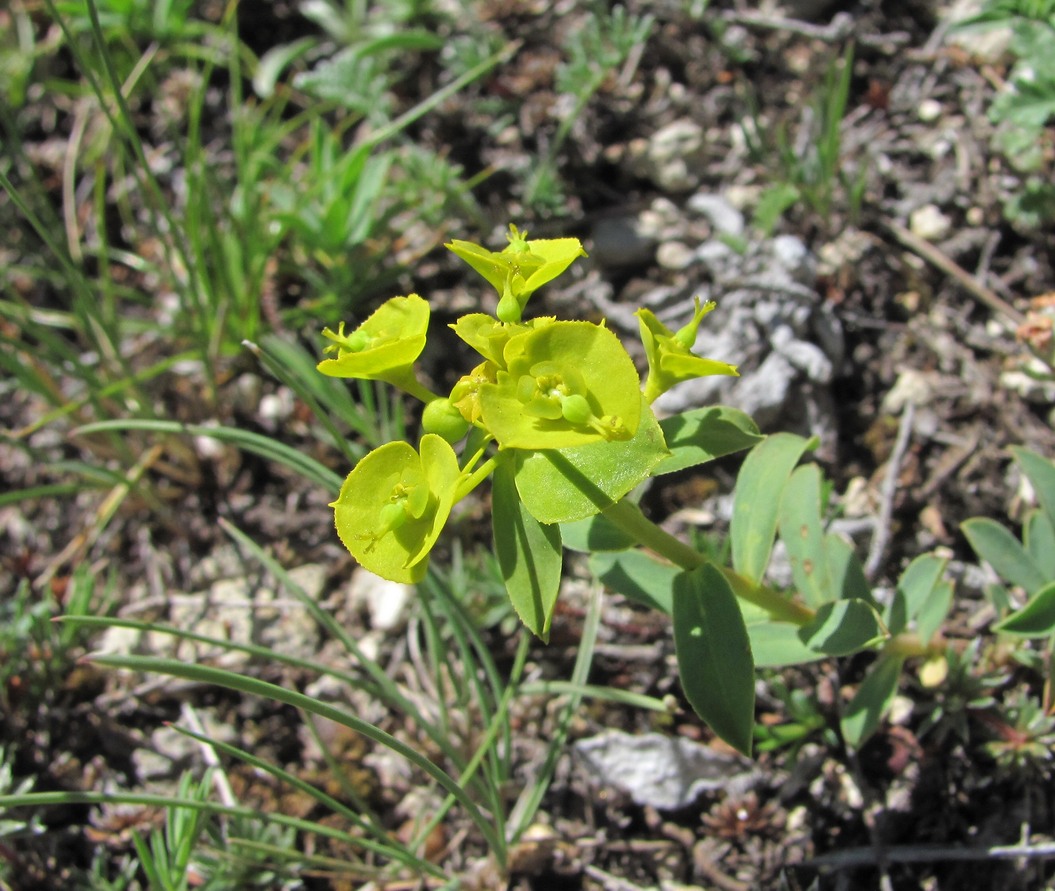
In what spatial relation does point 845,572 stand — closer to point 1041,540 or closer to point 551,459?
point 1041,540

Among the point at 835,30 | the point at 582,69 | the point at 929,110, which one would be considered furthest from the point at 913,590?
the point at 835,30

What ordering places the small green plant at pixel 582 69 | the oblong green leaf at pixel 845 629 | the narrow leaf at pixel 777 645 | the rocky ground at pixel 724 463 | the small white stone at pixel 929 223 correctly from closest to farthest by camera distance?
the oblong green leaf at pixel 845 629, the narrow leaf at pixel 777 645, the rocky ground at pixel 724 463, the small white stone at pixel 929 223, the small green plant at pixel 582 69

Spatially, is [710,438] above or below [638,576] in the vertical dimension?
above

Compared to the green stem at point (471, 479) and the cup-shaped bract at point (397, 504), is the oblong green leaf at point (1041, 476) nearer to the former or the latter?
the green stem at point (471, 479)

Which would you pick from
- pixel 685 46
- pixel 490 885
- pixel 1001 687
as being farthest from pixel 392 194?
pixel 1001 687

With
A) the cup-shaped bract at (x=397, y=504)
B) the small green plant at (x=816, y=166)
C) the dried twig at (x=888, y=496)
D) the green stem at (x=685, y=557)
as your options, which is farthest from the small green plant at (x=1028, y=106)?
the cup-shaped bract at (x=397, y=504)

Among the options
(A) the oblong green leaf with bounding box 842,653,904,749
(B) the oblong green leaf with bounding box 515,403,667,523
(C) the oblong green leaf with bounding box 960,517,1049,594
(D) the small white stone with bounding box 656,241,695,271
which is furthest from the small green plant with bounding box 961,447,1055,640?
(D) the small white stone with bounding box 656,241,695,271
